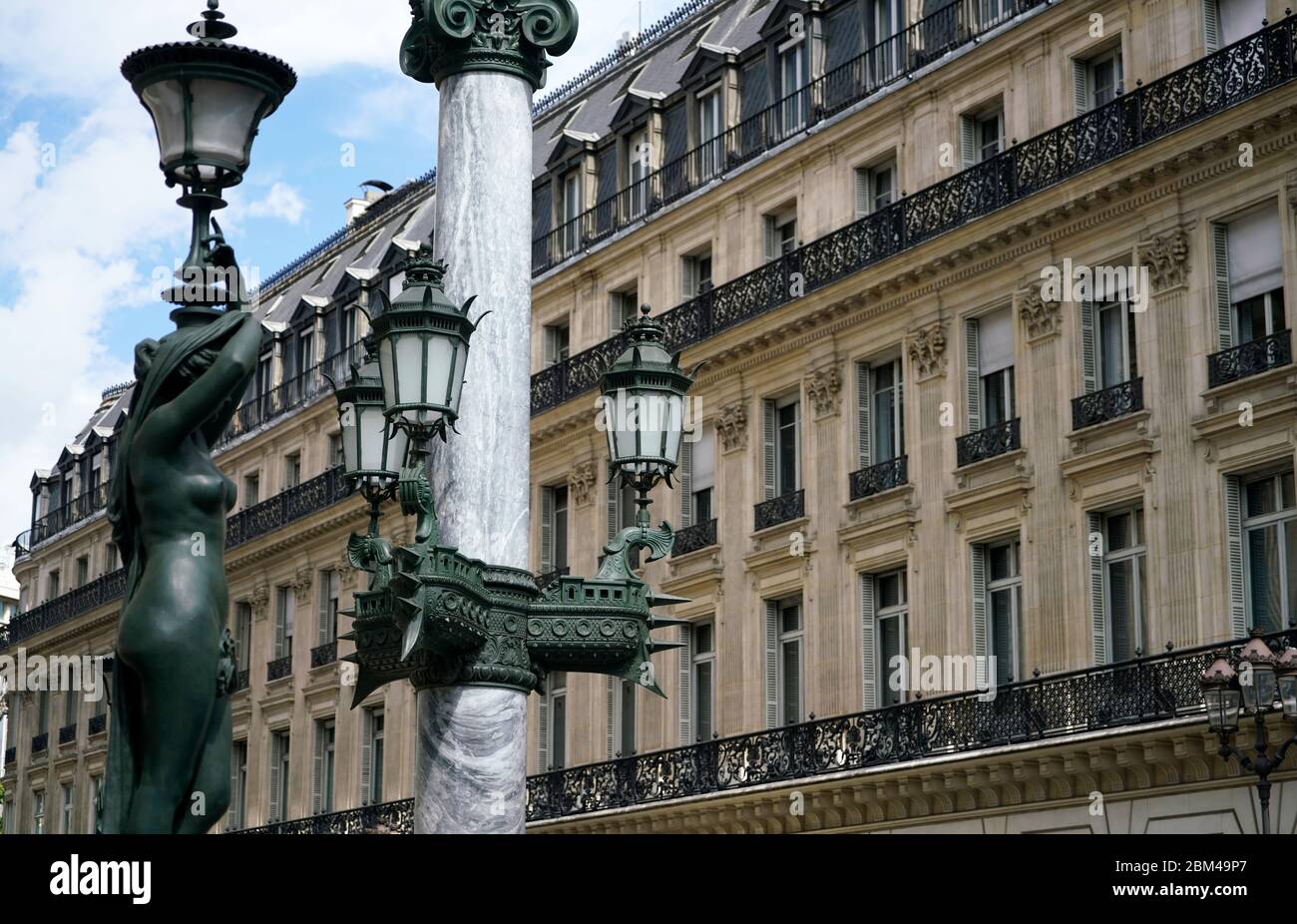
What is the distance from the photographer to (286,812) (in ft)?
159

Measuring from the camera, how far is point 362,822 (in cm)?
4441

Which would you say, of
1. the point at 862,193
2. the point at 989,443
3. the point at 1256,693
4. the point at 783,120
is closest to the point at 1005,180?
the point at 989,443

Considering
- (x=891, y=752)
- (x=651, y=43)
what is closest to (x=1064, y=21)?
(x=891, y=752)

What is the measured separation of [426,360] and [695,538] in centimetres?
2706

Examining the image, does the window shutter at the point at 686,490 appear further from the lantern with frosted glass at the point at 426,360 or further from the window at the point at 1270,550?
the lantern with frosted glass at the point at 426,360

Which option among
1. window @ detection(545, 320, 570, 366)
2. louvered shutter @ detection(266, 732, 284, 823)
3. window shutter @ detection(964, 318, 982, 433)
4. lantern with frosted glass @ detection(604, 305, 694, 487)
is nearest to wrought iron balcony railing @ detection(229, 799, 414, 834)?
louvered shutter @ detection(266, 732, 284, 823)

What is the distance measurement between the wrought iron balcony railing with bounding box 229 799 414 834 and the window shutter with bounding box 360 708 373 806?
→ 1.46ft

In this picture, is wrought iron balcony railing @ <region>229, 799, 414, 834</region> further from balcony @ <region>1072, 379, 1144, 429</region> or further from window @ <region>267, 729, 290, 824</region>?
balcony @ <region>1072, 379, 1144, 429</region>

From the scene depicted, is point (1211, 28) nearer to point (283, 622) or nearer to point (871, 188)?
point (871, 188)

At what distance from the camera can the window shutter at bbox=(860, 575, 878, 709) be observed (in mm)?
32281

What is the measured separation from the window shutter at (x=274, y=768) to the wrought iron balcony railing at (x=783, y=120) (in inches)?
522

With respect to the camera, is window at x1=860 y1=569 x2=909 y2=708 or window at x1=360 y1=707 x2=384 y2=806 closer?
window at x1=860 y1=569 x2=909 y2=708
